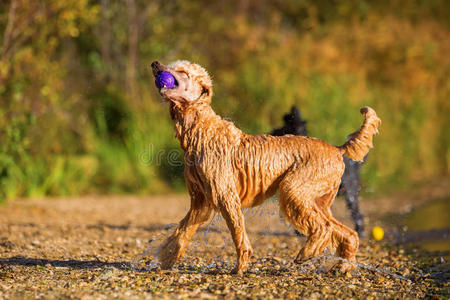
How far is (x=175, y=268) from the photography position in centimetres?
490

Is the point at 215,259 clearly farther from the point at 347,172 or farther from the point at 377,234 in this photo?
the point at 377,234

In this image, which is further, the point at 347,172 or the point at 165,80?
the point at 347,172

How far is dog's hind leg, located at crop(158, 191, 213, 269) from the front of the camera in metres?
4.49

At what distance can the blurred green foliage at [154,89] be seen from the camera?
400 inches

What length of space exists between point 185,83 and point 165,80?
0.17 meters

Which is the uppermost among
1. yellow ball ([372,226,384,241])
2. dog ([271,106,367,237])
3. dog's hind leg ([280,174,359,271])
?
dog ([271,106,367,237])

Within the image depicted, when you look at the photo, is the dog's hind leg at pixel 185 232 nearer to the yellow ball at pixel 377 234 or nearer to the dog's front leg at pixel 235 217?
the dog's front leg at pixel 235 217

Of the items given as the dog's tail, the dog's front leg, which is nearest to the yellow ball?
the dog's tail

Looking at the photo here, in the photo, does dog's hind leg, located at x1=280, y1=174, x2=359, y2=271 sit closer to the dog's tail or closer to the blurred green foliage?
the dog's tail

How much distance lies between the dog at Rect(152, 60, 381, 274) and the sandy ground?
285 millimetres

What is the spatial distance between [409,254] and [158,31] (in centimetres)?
935

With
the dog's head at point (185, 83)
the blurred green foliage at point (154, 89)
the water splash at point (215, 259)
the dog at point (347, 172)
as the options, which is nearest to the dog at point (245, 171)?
the dog's head at point (185, 83)

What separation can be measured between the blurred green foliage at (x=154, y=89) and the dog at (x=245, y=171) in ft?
16.6

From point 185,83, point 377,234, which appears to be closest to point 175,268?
point 185,83
